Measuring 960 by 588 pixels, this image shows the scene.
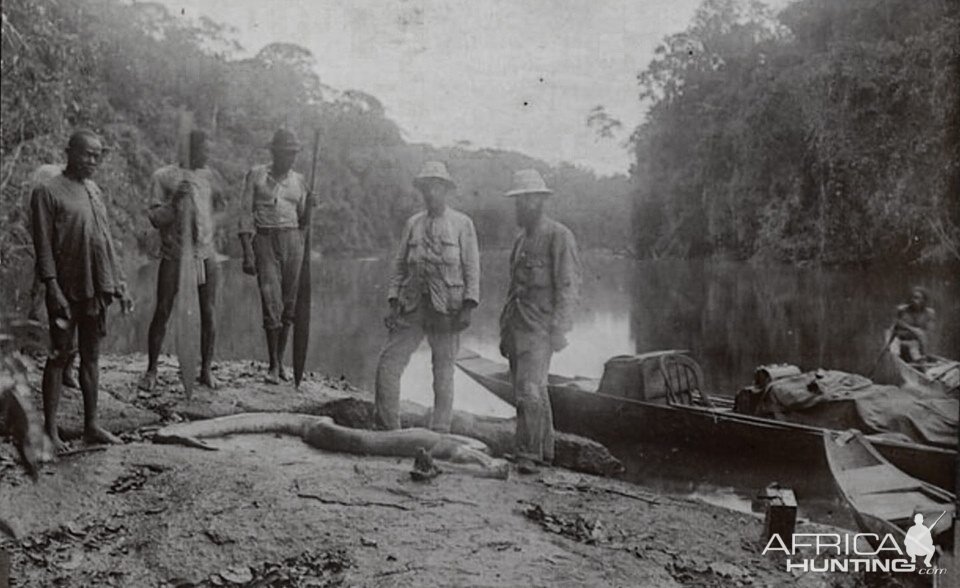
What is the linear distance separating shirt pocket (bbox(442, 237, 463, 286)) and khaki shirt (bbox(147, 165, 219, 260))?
1.27 metres

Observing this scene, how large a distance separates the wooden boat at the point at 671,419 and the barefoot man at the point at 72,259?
4512mm

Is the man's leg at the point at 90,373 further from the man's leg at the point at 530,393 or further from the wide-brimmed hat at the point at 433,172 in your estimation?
the man's leg at the point at 530,393

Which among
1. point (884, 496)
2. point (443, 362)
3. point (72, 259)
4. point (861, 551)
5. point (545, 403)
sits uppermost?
point (72, 259)

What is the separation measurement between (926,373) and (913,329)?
14.7 inches

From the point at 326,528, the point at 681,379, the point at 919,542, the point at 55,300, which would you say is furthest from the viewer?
the point at 681,379

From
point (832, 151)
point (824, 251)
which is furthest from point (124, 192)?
point (824, 251)

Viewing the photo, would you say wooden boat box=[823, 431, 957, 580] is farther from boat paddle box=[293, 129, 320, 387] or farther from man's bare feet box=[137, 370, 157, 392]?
man's bare feet box=[137, 370, 157, 392]

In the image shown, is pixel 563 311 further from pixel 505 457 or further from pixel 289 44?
pixel 289 44

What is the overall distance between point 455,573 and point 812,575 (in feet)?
5.22

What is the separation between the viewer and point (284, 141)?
4832 mm

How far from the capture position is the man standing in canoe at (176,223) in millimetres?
4473

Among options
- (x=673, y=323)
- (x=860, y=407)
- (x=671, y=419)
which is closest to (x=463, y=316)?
(x=671, y=419)

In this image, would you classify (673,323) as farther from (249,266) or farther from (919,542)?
(919,542)

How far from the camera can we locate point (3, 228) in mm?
5887
